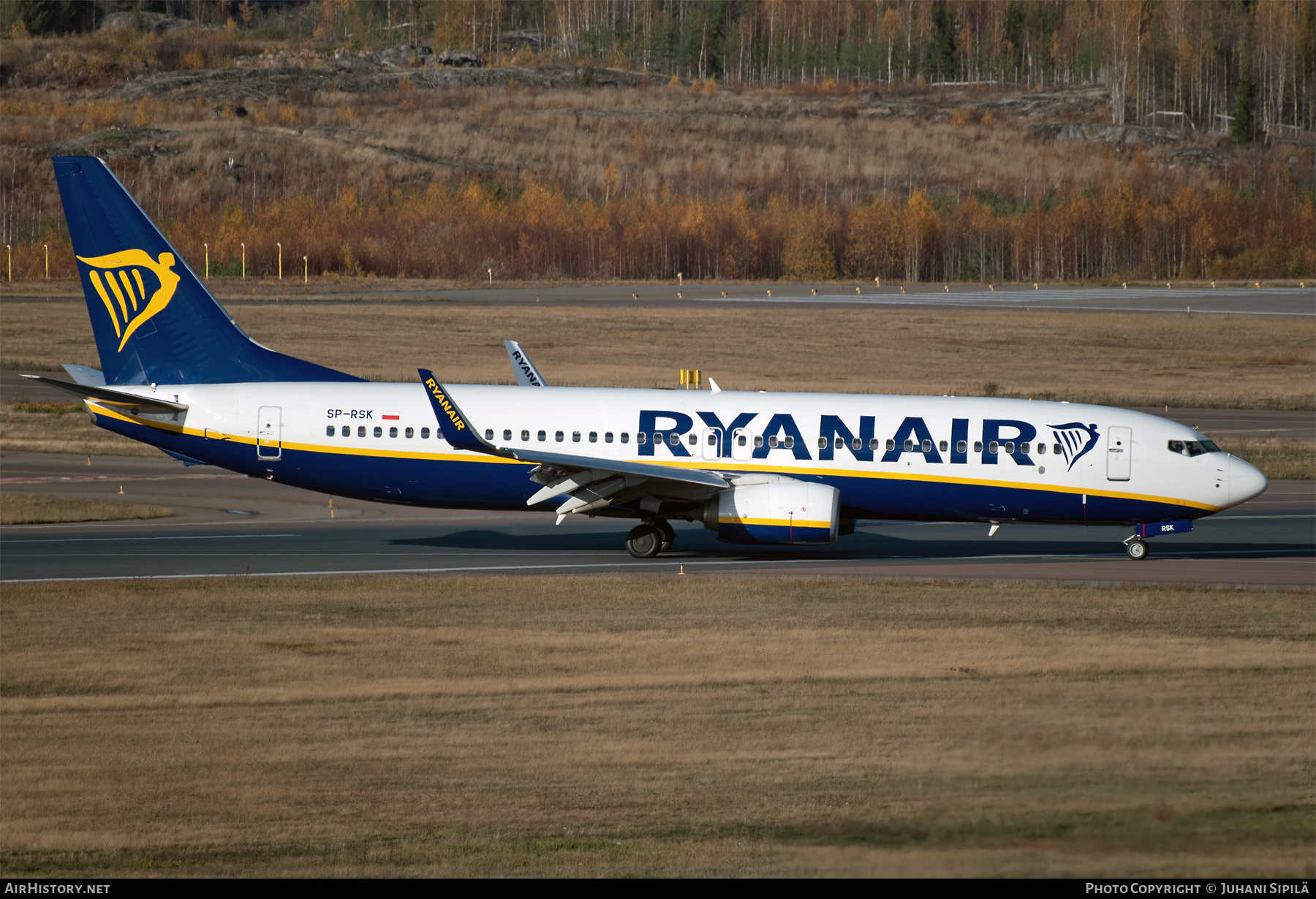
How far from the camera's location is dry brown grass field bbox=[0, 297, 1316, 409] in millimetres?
64062

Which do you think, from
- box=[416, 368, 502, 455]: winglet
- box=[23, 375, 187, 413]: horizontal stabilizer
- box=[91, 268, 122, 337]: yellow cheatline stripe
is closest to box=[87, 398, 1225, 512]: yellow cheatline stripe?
box=[416, 368, 502, 455]: winglet

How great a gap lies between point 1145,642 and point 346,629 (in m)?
12.9

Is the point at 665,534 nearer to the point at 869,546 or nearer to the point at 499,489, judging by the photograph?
the point at 499,489

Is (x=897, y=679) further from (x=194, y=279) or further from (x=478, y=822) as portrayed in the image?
(x=194, y=279)

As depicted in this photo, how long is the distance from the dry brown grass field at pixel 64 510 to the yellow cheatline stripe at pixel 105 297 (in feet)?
17.6

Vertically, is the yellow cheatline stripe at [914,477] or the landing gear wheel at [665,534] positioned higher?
the yellow cheatline stripe at [914,477]

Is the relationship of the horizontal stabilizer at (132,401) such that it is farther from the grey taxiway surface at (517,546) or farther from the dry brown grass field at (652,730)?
the dry brown grass field at (652,730)

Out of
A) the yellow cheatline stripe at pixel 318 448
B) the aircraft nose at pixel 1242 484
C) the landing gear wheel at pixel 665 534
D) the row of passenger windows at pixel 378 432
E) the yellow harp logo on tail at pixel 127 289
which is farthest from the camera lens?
the yellow harp logo on tail at pixel 127 289

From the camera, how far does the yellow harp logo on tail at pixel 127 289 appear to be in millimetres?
32312

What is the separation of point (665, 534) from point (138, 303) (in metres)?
14.1

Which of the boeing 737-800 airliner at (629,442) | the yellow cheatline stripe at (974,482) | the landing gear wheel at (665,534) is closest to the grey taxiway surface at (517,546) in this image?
the landing gear wheel at (665,534)

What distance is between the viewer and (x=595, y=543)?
33.1 metres

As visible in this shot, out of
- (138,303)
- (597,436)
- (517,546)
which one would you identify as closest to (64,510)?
(138,303)

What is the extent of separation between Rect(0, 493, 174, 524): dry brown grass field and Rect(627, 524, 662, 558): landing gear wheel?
43.7 ft
